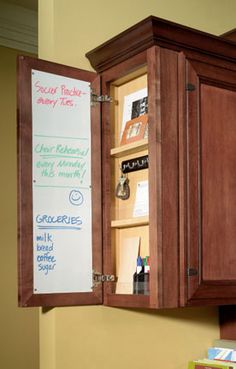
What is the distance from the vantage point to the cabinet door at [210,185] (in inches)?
77.6

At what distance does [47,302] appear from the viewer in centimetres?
192

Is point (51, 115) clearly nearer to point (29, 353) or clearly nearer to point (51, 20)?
point (51, 20)

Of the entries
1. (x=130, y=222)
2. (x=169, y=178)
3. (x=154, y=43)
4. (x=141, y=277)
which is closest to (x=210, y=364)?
(x=141, y=277)

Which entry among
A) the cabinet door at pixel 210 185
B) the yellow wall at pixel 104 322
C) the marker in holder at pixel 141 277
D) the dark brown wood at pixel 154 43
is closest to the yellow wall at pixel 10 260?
the yellow wall at pixel 104 322

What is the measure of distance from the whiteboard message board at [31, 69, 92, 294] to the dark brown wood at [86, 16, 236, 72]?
148 millimetres

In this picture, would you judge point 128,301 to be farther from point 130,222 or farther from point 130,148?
point 130,148

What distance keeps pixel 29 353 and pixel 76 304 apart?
5.22 feet

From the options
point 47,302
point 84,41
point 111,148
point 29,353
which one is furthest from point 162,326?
point 29,353

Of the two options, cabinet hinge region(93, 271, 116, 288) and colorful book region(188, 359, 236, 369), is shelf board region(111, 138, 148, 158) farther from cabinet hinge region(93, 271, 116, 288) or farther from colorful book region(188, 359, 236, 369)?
colorful book region(188, 359, 236, 369)

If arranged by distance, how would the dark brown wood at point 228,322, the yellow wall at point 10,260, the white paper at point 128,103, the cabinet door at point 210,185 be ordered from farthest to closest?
the yellow wall at point 10,260, the dark brown wood at point 228,322, the white paper at point 128,103, the cabinet door at point 210,185

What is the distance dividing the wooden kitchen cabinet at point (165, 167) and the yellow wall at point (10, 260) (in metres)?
1.41

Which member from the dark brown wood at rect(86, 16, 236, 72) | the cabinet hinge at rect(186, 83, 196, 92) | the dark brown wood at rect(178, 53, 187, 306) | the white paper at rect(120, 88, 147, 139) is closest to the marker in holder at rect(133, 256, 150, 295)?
the dark brown wood at rect(178, 53, 187, 306)

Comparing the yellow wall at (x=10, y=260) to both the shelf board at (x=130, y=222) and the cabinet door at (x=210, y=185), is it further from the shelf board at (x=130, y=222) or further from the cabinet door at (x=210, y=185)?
the cabinet door at (x=210, y=185)

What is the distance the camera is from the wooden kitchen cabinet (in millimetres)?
1906
